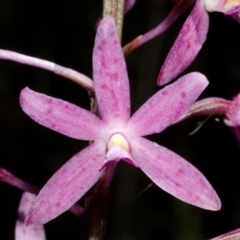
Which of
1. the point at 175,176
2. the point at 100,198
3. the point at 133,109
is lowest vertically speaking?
the point at 133,109

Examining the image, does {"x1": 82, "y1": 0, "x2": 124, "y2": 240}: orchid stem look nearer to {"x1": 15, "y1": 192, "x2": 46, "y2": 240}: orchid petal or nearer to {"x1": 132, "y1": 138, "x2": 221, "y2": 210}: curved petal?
{"x1": 132, "y1": 138, "x2": 221, "y2": 210}: curved petal

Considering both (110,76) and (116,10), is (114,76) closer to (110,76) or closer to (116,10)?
(110,76)

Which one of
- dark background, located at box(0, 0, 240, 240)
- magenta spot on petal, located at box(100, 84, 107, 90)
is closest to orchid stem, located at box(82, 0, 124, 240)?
magenta spot on petal, located at box(100, 84, 107, 90)

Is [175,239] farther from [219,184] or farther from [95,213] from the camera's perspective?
[95,213]

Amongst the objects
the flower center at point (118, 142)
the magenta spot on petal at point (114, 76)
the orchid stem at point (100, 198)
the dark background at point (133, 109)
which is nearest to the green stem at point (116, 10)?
the orchid stem at point (100, 198)

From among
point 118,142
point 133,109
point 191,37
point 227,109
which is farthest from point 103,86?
point 133,109

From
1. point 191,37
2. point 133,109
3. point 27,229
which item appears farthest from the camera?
point 133,109

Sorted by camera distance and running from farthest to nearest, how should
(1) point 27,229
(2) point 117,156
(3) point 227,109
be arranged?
(1) point 27,229, (3) point 227,109, (2) point 117,156
